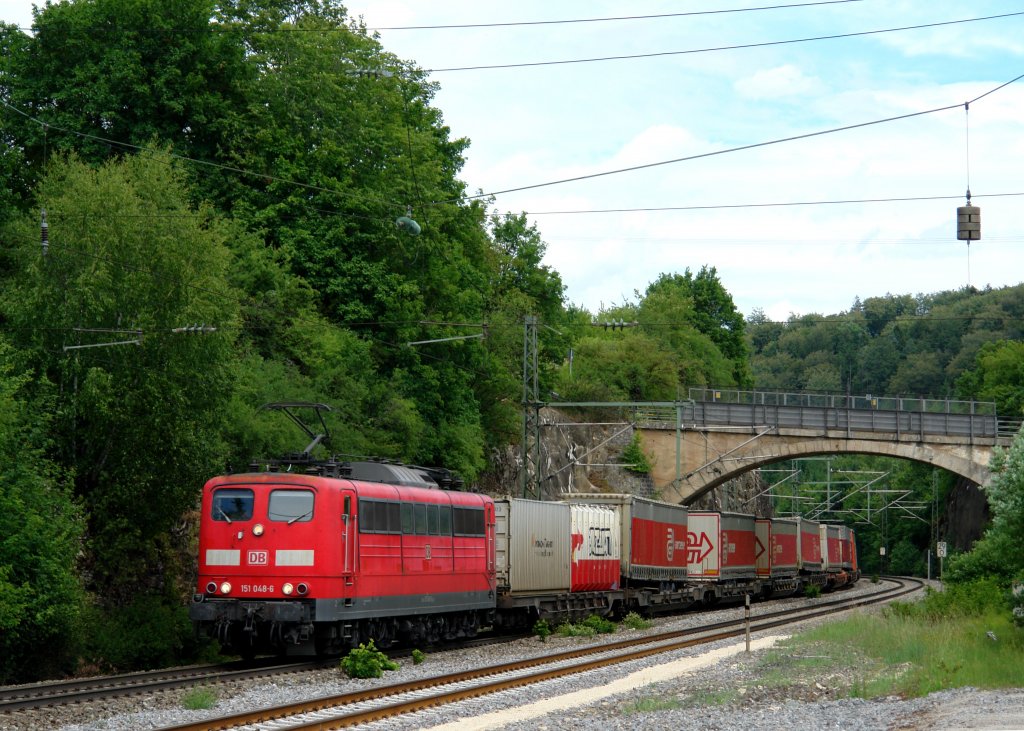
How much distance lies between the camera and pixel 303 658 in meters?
25.6

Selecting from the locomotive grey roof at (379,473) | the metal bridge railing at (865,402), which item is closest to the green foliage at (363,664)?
the locomotive grey roof at (379,473)

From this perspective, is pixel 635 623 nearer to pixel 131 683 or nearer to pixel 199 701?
pixel 131 683

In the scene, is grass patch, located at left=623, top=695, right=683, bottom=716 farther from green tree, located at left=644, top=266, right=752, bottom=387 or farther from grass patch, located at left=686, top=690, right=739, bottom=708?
green tree, located at left=644, top=266, right=752, bottom=387

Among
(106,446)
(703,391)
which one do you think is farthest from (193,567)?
(703,391)

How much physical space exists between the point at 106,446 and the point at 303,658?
6926 mm

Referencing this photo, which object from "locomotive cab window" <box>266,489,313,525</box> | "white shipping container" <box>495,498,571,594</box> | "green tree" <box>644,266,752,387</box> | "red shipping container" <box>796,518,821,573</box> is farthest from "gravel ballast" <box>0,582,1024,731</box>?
"green tree" <box>644,266,752,387</box>

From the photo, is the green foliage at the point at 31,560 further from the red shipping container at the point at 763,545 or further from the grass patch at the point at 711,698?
the red shipping container at the point at 763,545

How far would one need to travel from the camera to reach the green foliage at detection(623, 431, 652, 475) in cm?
7281

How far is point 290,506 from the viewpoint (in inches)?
903

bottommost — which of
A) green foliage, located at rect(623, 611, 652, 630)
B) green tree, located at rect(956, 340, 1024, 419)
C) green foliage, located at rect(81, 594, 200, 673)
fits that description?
green foliage, located at rect(623, 611, 652, 630)

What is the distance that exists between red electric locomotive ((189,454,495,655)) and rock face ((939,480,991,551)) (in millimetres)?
76692

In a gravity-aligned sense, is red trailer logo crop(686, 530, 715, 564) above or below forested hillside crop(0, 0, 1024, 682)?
→ below

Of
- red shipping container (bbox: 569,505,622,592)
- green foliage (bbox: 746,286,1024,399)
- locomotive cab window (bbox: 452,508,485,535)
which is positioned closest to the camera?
locomotive cab window (bbox: 452,508,485,535)

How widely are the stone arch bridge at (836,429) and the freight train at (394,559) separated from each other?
2910cm
